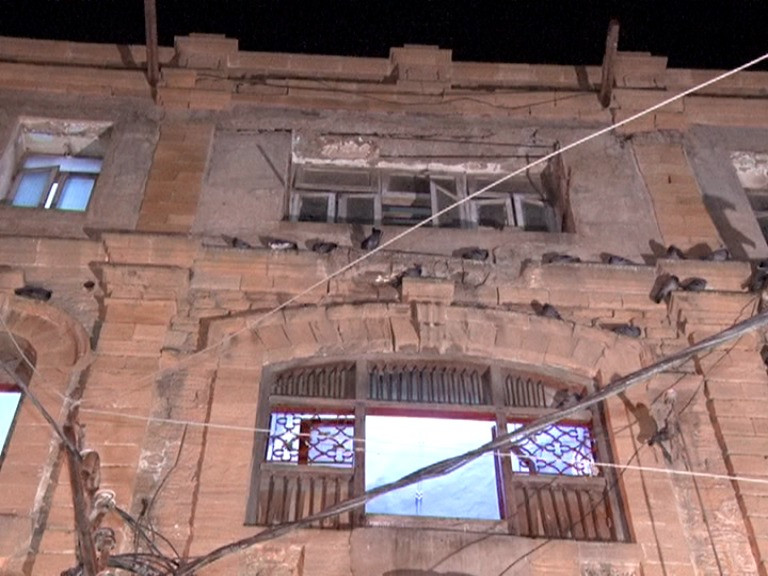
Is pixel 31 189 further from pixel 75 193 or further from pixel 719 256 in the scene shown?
pixel 719 256

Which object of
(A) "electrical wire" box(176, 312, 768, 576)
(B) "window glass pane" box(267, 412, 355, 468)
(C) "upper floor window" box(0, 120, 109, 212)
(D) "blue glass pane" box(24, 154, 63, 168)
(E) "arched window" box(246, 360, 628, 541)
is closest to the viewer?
(A) "electrical wire" box(176, 312, 768, 576)

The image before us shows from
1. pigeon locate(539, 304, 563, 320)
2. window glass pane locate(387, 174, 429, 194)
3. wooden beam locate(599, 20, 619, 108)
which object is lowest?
Result: pigeon locate(539, 304, 563, 320)

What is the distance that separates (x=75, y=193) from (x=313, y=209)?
2564mm

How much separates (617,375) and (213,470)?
3455 mm

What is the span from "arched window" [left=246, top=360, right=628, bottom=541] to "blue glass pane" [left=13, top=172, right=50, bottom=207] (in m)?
3.89

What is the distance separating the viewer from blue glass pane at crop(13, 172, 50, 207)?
10445 millimetres

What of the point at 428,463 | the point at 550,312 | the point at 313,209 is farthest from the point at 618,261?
the point at 313,209

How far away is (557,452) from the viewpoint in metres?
7.82

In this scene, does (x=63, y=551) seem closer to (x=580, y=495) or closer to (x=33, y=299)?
(x=33, y=299)

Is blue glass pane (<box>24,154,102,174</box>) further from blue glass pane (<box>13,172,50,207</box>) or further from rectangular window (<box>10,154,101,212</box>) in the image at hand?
blue glass pane (<box>13,172,50,207</box>)

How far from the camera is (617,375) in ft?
27.3

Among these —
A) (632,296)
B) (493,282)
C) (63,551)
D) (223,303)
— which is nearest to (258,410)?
(223,303)

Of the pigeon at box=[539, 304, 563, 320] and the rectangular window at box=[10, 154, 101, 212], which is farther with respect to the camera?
the rectangular window at box=[10, 154, 101, 212]

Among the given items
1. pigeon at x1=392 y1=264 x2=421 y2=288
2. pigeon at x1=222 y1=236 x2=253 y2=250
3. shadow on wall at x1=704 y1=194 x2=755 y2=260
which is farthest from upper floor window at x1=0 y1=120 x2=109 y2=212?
shadow on wall at x1=704 y1=194 x2=755 y2=260
